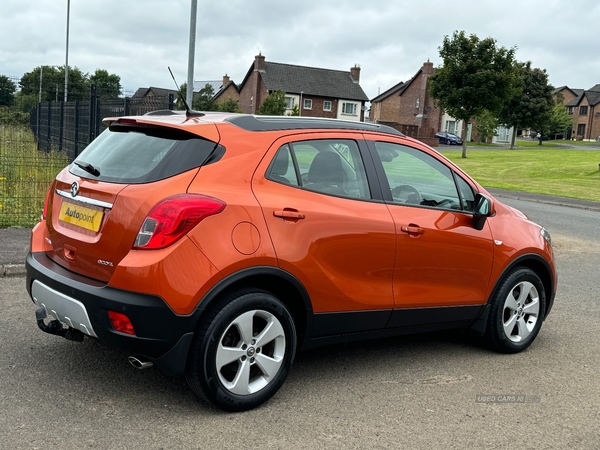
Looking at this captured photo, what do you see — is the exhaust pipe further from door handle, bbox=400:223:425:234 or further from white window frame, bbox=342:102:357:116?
white window frame, bbox=342:102:357:116

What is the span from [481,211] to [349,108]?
249 feet

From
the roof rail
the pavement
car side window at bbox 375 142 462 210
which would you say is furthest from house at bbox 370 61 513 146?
the roof rail

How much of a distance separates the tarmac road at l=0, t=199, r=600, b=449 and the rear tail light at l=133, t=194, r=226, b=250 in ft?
3.29

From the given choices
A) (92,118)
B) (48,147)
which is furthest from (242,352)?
(48,147)

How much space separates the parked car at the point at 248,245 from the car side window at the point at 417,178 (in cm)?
1

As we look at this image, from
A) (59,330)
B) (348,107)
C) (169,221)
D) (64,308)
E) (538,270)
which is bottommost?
(59,330)

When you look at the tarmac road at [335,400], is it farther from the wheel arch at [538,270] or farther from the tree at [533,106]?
the tree at [533,106]

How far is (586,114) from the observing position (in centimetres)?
10862

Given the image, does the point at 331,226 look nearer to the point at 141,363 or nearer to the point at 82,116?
the point at 141,363

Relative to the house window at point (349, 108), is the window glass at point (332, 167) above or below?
below

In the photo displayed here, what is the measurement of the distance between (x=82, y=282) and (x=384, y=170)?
2.07 metres

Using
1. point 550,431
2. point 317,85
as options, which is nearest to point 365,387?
point 550,431

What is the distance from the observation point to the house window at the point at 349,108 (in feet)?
259

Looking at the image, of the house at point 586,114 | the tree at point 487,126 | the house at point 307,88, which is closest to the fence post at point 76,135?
the tree at point 487,126
